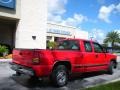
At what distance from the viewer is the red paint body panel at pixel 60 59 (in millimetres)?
8273

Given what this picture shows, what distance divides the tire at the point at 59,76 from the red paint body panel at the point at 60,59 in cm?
30

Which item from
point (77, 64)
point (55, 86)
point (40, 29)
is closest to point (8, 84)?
point (55, 86)

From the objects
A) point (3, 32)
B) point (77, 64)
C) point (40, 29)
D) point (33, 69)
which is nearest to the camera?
point (33, 69)

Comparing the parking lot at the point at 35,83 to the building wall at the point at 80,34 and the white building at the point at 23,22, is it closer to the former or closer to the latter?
the white building at the point at 23,22

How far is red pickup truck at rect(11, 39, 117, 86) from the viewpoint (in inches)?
326

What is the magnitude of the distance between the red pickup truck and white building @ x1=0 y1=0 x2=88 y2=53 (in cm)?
1263

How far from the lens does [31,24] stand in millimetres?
24688

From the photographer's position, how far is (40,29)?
2550 centimetres

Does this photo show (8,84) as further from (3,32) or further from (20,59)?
(3,32)

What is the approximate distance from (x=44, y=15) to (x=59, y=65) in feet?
57.5

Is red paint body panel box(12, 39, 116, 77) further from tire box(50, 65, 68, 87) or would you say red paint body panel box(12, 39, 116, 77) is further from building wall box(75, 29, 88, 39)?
building wall box(75, 29, 88, 39)

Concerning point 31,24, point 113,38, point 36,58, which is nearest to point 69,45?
point 36,58

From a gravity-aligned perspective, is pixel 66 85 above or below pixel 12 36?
below

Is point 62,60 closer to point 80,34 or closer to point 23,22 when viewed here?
point 23,22
